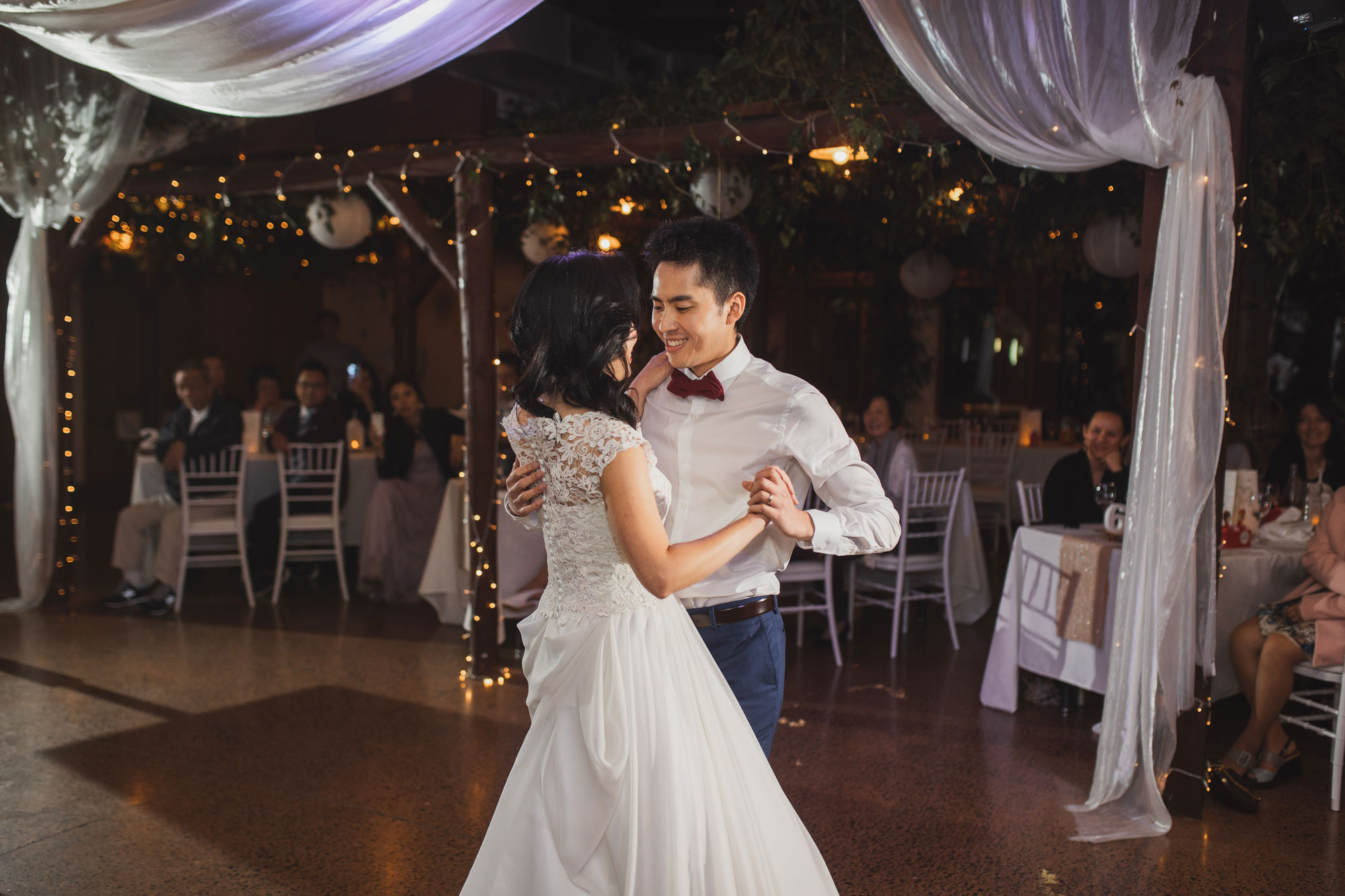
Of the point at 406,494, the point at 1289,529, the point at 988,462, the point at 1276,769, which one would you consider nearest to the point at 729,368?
the point at 1276,769

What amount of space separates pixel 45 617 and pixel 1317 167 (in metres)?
6.41

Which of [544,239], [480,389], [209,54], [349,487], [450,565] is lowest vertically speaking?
[450,565]

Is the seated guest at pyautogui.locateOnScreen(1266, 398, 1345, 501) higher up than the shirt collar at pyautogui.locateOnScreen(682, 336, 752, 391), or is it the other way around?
the shirt collar at pyautogui.locateOnScreen(682, 336, 752, 391)

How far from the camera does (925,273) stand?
7789 millimetres

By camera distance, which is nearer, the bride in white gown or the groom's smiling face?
the bride in white gown

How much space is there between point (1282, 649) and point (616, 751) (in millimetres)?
2732

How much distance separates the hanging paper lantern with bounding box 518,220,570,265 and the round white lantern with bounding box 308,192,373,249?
0.95 meters

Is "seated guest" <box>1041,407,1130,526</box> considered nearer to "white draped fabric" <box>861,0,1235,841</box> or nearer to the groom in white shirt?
"white draped fabric" <box>861,0,1235,841</box>

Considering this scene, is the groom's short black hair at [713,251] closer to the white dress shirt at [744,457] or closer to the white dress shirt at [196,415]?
the white dress shirt at [744,457]

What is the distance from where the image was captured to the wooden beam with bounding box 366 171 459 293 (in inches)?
195

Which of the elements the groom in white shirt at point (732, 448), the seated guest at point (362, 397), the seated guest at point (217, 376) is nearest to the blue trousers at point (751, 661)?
the groom in white shirt at point (732, 448)

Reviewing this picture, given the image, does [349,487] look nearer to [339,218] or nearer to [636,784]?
[339,218]

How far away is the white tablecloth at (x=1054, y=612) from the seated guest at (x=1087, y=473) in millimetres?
194

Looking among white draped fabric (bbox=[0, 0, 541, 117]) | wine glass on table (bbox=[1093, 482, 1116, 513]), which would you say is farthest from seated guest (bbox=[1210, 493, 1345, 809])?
white draped fabric (bbox=[0, 0, 541, 117])
